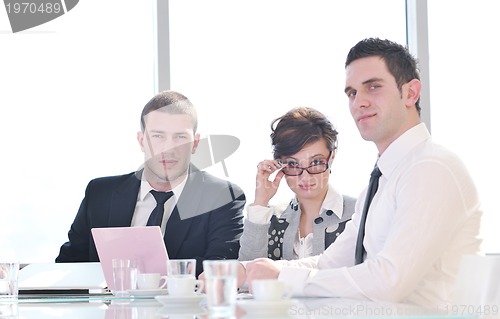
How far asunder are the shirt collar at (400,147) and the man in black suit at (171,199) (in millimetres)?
1252

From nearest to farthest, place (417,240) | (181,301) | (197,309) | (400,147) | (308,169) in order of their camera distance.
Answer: (197,309) → (181,301) → (417,240) → (400,147) → (308,169)

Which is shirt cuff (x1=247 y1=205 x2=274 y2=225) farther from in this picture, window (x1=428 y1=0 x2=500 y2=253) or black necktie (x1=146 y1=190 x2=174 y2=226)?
window (x1=428 y1=0 x2=500 y2=253)

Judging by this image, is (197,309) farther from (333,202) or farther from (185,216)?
(185,216)

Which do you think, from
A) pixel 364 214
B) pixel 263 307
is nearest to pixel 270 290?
pixel 263 307

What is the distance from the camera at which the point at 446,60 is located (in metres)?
4.88

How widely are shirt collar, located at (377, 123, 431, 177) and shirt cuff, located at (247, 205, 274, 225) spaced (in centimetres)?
98

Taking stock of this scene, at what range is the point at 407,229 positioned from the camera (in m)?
2.34

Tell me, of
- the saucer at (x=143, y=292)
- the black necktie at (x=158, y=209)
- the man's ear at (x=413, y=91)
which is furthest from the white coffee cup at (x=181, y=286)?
the black necktie at (x=158, y=209)

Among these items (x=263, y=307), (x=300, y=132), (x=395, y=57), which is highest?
(x=395, y=57)

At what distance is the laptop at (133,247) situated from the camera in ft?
9.38

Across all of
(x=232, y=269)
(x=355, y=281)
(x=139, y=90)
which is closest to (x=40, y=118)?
(x=139, y=90)

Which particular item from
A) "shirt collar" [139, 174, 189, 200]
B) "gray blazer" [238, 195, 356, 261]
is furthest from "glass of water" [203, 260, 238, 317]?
"shirt collar" [139, 174, 189, 200]

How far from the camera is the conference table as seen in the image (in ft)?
5.59

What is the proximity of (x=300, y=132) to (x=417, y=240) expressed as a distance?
135 cm
